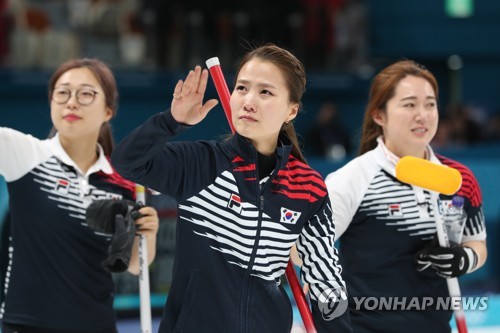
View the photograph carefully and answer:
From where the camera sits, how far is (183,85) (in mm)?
2734

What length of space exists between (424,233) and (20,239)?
1765mm

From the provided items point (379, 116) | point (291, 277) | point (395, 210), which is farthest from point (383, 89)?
point (291, 277)

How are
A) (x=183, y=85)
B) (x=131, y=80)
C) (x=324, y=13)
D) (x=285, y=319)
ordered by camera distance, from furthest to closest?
(x=324, y=13) → (x=131, y=80) → (x=285, y=319) → (x=183, y=85)

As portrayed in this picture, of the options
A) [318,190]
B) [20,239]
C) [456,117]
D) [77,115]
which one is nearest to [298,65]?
[318,190]

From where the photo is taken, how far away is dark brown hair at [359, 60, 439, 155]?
4000 mm

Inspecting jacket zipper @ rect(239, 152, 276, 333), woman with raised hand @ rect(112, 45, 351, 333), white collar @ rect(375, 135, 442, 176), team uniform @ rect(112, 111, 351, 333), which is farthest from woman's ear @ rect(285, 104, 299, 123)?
white collar @ rect(375, 135, 442, 176)

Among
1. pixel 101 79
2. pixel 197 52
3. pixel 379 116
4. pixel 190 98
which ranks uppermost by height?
pixel 197 52

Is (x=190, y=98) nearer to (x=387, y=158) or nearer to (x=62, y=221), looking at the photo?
(x=62, y=221)

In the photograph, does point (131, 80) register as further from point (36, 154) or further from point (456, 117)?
point (36, 154)

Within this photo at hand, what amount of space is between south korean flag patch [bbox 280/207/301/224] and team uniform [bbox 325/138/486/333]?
2.15ft

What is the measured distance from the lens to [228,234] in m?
2.96

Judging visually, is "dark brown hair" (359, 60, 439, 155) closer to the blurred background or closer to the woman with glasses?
the woman with glasses

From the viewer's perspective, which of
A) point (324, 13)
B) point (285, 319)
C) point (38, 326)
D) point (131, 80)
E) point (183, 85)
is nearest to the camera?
point (183, 85)

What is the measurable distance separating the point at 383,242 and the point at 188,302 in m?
1.17
